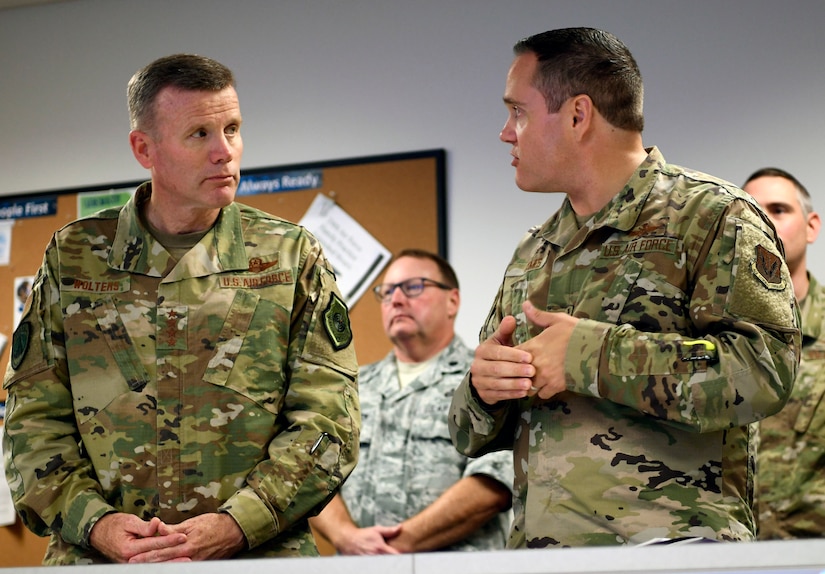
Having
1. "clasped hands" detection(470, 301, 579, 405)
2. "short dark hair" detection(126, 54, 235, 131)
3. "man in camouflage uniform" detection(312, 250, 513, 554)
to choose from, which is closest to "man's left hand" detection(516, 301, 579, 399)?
"clasped hands" detection(470, 301, 579, 405)

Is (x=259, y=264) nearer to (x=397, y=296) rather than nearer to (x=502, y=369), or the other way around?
(x=502, y=369)

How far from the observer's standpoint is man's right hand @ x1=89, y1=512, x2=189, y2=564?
1619 mm

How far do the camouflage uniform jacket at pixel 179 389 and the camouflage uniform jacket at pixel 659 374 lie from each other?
0.32 meters

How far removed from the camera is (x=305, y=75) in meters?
3.74

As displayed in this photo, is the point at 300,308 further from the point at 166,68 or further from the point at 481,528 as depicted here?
the point at 481,528

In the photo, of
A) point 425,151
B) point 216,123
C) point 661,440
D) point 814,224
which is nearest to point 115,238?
point 216,123

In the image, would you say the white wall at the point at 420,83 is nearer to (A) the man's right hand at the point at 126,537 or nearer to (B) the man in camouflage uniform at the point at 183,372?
(B) the man in camouflage uniform at the point at 183,372

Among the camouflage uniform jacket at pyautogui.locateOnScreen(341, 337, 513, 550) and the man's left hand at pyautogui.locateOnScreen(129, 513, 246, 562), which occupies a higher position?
the man's left hand at pyautogui.locateOnScreen(129, 513, 246, 562)

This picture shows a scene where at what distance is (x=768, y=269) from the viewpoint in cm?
150

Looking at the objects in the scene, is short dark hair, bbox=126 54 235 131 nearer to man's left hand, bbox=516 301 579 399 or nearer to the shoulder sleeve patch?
man's left hand, bbox=516 301 579 399

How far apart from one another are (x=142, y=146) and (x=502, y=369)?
905mm

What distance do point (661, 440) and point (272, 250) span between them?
82cm

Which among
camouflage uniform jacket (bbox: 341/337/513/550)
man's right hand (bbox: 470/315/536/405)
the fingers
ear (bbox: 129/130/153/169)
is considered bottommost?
camouflage uniform jacket (bbox: 341/337/513/550)

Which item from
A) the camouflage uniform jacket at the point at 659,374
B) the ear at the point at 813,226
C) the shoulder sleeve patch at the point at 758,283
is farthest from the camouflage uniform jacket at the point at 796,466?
the shoulder sleeve patch at the point at 758,283
